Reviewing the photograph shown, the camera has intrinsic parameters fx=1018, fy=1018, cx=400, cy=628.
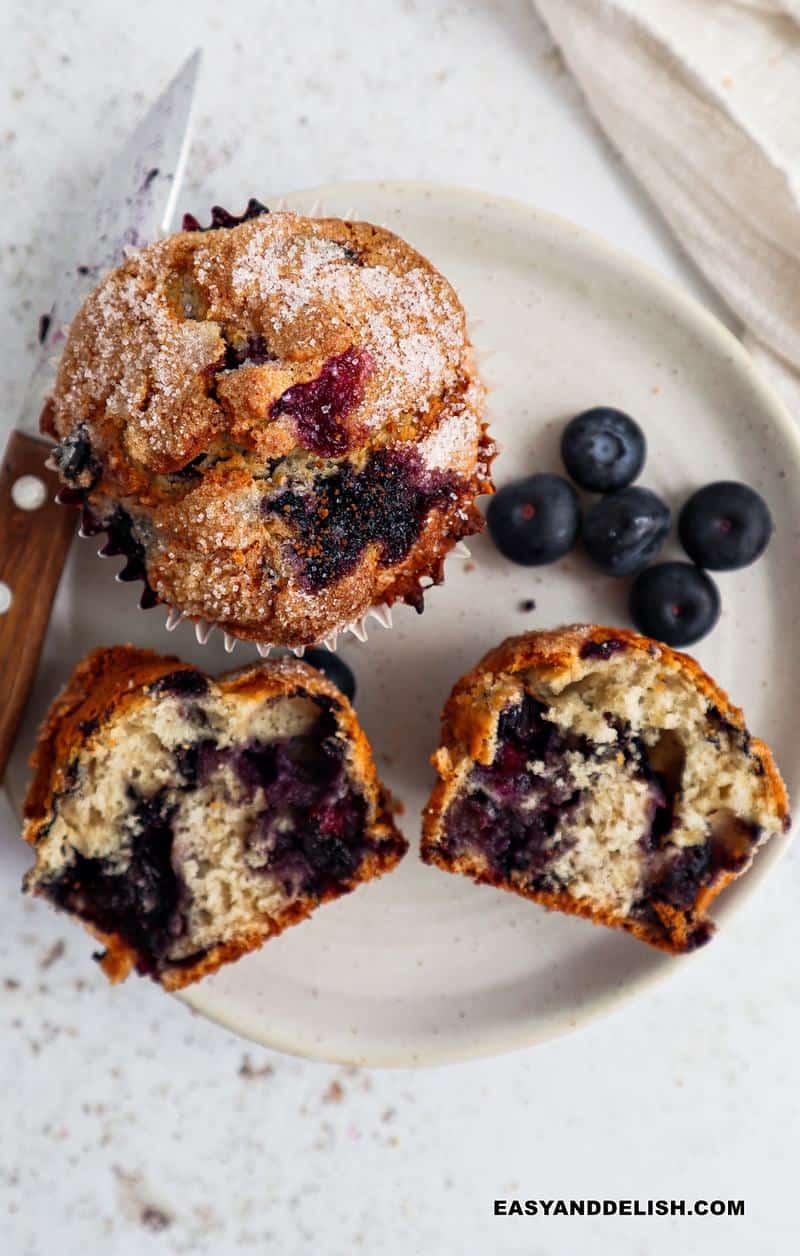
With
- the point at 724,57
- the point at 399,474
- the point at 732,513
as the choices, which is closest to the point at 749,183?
the point at 724,57

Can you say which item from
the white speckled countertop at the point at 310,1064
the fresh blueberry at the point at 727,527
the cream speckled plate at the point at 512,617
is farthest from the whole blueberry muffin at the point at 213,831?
the fresh blueberry at the point at 727,527

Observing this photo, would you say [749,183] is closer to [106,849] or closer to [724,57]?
[724,57]

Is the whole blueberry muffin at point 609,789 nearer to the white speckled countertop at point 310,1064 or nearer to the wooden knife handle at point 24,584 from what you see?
the white speckled countertop at point 310,1064

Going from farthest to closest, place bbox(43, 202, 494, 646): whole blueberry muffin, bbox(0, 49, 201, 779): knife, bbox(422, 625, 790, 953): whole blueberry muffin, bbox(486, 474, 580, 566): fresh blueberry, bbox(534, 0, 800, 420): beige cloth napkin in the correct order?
bbox(534, 0, 800, 420): beige cloth napkin < bbox(486, 474, 580, 566): fresh blueberry < bbox(0, 49, 201, 779): knife < bbox(422, 625, 790, 953): whole blueberry muffin < bbox(43, 202, 494, 646): whole blueberry muffin

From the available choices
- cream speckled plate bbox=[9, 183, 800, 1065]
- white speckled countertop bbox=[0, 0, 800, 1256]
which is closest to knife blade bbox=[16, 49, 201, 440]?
white speckled countertop bbox=[0, 0, 800, 1256]

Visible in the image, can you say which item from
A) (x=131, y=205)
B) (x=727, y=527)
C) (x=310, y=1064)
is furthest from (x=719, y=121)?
(x=310, y=1064)

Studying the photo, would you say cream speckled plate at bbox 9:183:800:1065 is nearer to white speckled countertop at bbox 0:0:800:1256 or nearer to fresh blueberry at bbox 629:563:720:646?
fresh blueberry at bbox 629:563:720:646

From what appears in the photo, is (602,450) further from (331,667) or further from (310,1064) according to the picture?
(310,1064)
